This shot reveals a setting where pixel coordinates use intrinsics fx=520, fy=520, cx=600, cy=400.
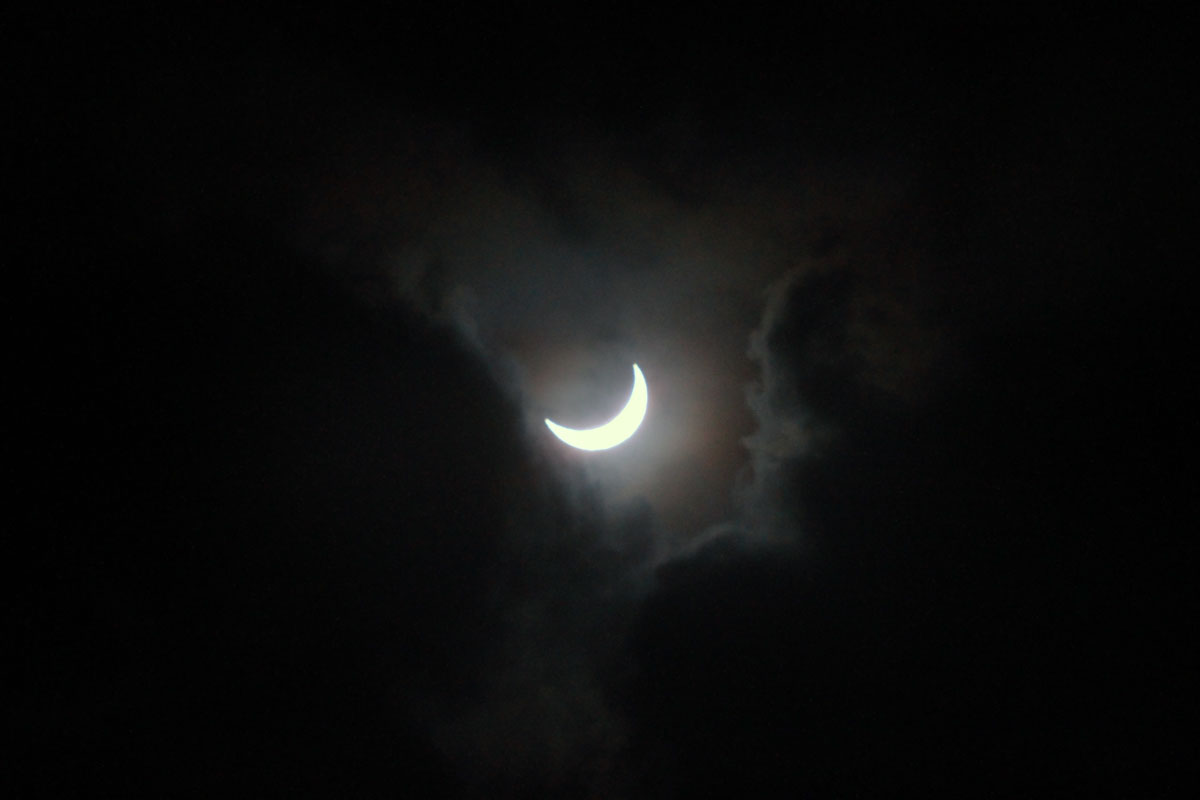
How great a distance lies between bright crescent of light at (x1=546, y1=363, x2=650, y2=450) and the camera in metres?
9.06

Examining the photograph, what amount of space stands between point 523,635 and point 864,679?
22.6ft

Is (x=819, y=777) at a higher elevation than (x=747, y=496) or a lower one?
lower

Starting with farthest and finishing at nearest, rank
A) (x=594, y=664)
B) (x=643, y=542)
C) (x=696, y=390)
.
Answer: (x=594, y=664) → (x=643, y=542) → (x=696, y=390)

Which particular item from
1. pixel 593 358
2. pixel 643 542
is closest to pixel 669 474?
pixel 643 542

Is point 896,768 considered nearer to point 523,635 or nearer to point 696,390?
point 523,635

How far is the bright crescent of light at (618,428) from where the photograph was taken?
29.7ft

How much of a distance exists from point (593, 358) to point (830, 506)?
4.99 m

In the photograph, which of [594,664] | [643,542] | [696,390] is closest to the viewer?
[696,390]

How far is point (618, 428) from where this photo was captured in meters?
9.09

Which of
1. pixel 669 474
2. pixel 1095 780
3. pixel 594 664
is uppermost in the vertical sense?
pixel 669 474

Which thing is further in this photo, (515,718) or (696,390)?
(515,718)

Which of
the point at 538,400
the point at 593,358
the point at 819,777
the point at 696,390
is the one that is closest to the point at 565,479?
the point at 538,400

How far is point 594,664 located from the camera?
1032 cm

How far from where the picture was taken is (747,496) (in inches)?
369
